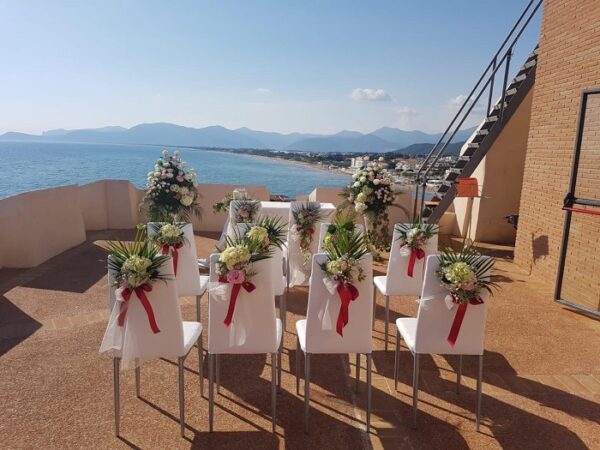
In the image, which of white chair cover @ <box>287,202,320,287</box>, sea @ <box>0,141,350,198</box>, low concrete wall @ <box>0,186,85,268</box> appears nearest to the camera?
white chair cover @ <box>287,202,320,287</box>

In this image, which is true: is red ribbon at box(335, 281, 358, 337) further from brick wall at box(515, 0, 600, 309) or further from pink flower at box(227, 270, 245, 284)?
brick wall at box(515, 0, 600, 309)

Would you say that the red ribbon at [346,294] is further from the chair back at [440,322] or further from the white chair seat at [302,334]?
the chair back at [440,322]

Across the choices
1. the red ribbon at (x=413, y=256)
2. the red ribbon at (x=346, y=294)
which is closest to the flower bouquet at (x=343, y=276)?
the red ribbon at (x=346, y=294)

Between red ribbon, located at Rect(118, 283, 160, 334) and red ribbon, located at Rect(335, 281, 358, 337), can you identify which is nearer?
red ribbon, located at Rect(118, 283, 160, 334)

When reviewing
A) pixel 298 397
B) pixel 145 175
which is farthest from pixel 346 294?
pixel 145 175

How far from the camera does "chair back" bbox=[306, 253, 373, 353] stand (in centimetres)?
307

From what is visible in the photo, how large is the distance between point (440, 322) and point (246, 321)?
1.42 m

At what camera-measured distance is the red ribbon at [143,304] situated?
112 inches

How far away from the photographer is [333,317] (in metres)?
3.10

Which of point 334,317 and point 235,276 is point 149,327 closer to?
point 235,276

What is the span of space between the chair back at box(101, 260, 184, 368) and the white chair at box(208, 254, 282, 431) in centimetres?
26

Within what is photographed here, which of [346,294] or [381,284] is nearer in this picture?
[346,294]

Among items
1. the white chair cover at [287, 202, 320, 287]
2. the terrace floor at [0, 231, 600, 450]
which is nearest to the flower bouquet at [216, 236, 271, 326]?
the terrace floor at [0, 231, 600, 450]

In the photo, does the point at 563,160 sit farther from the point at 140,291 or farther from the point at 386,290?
the point at 140,291
